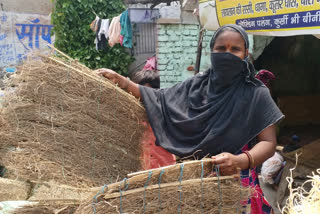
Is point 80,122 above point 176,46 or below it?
below

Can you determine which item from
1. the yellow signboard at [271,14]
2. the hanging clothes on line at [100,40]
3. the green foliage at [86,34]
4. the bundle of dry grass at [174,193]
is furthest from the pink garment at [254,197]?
the green foliage at [86,34]

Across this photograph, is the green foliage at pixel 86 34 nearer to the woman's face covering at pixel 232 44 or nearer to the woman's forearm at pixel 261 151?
the woman's face covering at pixel 232 44

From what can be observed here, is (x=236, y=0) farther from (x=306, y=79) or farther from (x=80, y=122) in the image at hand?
(x=306, y=79)

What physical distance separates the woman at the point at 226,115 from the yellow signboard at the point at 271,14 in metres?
0.86

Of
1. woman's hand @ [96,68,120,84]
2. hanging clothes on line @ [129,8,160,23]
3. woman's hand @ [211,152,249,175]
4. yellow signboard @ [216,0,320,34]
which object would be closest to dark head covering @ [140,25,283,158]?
woman's hand @ [211,152,249,175]

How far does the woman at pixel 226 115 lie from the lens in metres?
1.95

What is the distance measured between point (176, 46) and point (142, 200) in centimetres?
601

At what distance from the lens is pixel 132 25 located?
28.1 feet

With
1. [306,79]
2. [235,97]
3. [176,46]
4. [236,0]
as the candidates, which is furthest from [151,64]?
[235,97]

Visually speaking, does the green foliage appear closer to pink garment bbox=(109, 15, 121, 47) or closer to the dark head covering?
pink garment bbox=(109, 15, 121, 47)

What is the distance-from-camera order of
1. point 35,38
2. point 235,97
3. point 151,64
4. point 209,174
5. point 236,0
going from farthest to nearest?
point 35,38
point 151,64
point 236,0
point 235,97
point 209,174

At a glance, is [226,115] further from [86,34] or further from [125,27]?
[86,34]

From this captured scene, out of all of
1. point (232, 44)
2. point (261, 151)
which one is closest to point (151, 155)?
point (261, 151)

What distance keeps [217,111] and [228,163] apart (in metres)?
0.42
